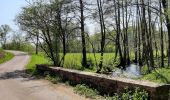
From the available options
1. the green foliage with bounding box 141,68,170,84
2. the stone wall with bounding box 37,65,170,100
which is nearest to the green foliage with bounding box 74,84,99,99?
the stone wall with bounding box 37,65,170,100

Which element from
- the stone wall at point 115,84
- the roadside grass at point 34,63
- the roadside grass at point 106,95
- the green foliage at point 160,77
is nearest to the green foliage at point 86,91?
the roadside grass at point 106,95

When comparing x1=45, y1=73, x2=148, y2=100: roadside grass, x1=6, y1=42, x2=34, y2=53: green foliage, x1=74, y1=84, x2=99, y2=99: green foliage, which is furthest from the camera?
x1=6, y1=42, x2=34, y2=53: green foliage

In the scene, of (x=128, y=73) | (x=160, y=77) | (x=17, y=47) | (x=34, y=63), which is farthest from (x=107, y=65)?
(x=17, y=47)

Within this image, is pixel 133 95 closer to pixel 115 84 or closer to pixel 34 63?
pixel 115 84

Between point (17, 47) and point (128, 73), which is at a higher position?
point (17, 47)

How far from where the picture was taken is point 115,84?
1102 centimetres

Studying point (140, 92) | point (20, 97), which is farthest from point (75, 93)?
point (140, 92)

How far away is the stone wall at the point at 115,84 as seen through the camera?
8945 mm

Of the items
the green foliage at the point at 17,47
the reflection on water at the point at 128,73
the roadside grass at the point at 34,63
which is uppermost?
the green foliage at the point at 17,47

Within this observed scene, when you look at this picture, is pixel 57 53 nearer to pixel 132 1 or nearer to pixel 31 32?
pixel 31 32

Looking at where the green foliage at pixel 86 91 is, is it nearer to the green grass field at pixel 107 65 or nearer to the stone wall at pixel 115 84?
the stone wall at pixel 115 84

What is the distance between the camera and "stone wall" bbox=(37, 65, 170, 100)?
895 centimetres

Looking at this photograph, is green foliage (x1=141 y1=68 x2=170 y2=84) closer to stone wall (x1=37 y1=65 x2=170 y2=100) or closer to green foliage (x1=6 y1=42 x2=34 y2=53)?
stone wall (x1=37 y1=65 x2=170 y2=100)

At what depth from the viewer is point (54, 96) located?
12.1 metres
